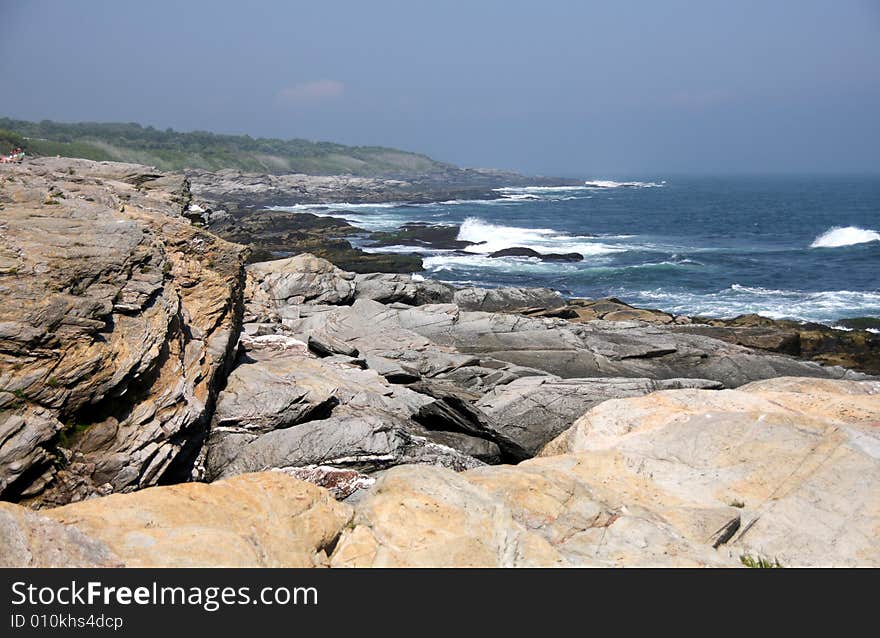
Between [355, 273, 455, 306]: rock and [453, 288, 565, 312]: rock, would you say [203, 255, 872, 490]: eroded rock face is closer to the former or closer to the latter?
[355, 273, 455, 306]: rock

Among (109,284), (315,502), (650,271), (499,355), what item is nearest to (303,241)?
(650,271)

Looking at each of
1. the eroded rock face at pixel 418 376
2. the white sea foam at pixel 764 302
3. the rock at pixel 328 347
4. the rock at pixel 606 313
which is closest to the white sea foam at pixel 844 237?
the white sea foam at pixel 764 302

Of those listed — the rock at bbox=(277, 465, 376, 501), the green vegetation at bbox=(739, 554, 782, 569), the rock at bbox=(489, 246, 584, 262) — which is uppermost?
the rock at bbox=(489, 246, 584, 262)

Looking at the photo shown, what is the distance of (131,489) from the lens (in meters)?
9.75

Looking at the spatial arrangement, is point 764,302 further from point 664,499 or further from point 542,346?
point 664,499

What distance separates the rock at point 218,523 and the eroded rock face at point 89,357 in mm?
3288

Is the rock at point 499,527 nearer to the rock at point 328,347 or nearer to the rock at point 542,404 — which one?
the rock at point 542,404

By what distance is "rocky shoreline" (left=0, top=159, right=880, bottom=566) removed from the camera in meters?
6.34

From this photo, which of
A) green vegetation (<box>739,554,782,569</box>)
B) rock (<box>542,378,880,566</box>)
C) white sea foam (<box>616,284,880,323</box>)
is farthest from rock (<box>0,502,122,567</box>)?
white sea foam (<box>616,284,880,323</box>)

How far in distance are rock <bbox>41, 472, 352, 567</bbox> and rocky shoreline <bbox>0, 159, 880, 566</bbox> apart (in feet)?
0.09

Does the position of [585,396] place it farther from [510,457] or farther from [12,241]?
[12,241]

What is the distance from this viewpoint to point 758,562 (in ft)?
24.8

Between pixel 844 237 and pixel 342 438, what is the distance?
3025 inches
